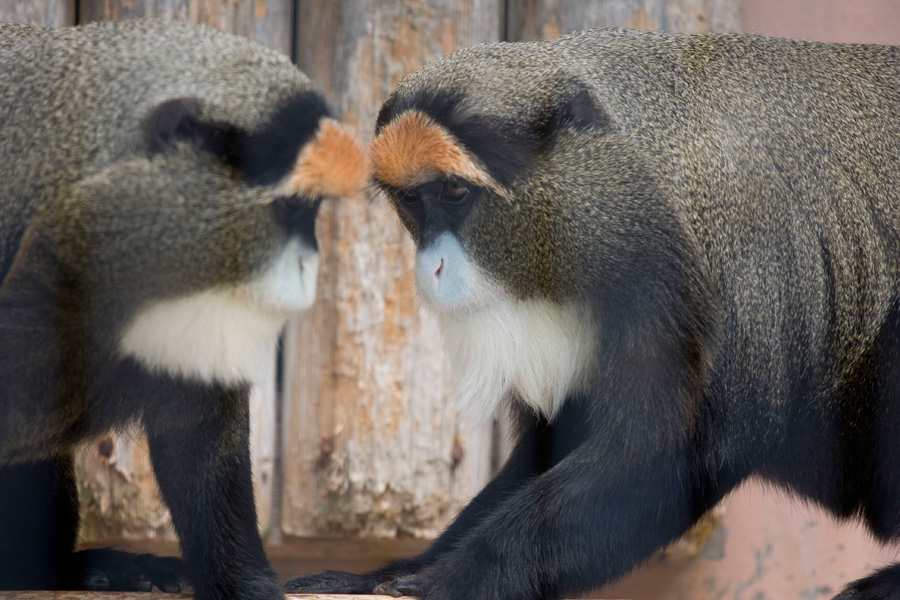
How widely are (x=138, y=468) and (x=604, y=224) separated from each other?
229cm

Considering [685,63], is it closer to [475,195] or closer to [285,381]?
[475,195]

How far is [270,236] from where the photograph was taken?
10.1 ft

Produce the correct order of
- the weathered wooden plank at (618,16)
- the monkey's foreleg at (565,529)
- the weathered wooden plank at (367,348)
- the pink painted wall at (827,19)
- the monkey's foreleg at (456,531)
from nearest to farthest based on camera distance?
1. the monkey's foreleg at (565,529)
2. the monkey's foreleg at (456,531)
3. the weathered wooden plank at (367,348)
4. the weathered wooden plank at (618,16)
5. the pink painted wall at (827,19)

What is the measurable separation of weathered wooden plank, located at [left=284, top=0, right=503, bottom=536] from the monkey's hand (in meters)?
1.23

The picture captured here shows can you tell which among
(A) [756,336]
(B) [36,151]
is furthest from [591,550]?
(B) [36,151]

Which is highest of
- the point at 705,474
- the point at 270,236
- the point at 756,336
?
the point at 270,236

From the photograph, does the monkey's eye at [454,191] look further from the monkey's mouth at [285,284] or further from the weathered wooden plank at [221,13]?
the weathered wooden plank at [221,13]

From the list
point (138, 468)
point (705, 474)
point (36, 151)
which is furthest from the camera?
point (138, 468)

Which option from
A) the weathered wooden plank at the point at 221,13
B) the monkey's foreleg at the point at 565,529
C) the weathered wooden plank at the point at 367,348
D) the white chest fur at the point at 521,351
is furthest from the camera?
the weathered wooden plank at the point at 367,348

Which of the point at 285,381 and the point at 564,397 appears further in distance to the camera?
the point at 285,381

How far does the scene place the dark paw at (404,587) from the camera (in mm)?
3451

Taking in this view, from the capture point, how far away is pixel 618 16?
4926 millimetres

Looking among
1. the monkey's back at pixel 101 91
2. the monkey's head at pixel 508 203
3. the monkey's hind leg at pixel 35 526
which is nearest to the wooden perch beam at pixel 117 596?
the monkey's hind leg at pixel 35 526

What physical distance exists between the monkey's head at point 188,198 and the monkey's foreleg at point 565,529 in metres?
0.81
